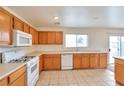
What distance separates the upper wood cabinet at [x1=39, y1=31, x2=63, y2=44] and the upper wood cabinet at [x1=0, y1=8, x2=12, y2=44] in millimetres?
4599

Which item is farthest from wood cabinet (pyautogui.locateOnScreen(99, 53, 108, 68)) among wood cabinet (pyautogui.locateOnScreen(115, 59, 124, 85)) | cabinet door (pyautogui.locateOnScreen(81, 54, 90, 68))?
wood cabinet (pyautogui.locateOnScreen(115, 59, 124, 85))

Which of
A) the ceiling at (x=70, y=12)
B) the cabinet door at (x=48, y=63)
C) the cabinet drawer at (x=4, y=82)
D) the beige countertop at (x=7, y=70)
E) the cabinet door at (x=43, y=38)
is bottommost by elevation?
the cabinet door at (x=48, y=63)

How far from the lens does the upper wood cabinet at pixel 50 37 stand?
784 centimetres

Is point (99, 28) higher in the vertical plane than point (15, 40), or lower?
higher

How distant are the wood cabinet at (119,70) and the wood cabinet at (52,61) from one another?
3.12m

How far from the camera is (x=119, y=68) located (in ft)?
15.4

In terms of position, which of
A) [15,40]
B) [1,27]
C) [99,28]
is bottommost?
[15,40]

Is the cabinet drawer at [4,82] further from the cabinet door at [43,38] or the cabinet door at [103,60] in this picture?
the cabinet door at [103,60]

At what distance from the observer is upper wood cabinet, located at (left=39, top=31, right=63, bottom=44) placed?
25.7ft

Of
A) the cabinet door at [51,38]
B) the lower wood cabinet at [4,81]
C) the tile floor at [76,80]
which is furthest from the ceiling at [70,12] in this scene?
the cabinet door at [51,38]
